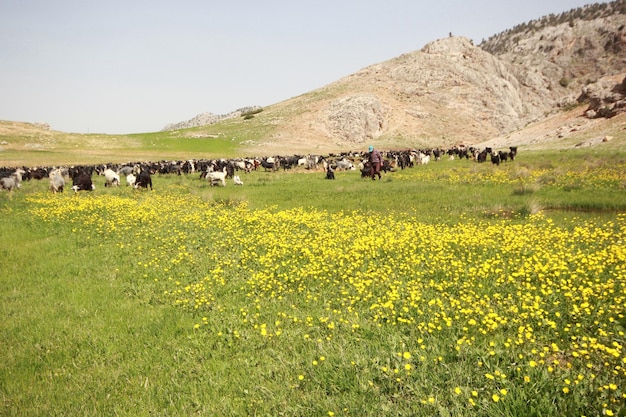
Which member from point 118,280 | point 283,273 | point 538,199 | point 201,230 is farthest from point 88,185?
point 538,199

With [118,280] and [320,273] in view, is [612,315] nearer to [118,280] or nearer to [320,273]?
Result: [320,273]

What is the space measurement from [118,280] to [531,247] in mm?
10510

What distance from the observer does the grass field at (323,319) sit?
477 centimetres

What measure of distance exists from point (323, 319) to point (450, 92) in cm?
11819

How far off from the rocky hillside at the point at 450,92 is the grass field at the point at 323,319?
254ft

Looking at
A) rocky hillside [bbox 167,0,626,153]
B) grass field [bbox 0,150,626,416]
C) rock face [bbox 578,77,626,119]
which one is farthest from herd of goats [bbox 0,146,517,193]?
rocky hillside [bbox 167,0,626,153]

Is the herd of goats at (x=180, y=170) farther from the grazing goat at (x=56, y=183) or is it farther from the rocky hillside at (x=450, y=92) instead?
the rocky hillside at (x=450, y=92)

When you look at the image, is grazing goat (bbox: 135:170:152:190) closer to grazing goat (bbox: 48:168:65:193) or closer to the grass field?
grazing goat (bbox: 48:168:65:193)

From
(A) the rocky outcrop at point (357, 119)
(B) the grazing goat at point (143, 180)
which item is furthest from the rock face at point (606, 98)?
(B) the grazing goat at point (143, 180)

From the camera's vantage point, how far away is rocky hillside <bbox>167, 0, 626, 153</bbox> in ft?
326

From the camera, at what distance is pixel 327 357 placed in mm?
5543

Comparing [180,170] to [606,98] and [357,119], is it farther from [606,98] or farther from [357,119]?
[357,119]

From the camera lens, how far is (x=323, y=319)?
6.38 metres

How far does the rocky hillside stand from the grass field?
7757 cm
